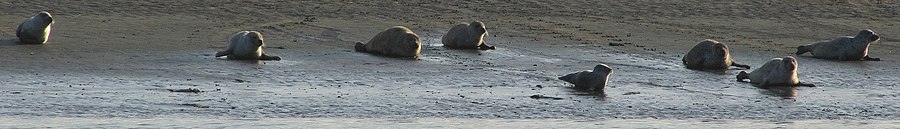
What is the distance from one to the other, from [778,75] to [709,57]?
5.82 feet

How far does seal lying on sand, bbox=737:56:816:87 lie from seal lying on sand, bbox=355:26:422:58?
3099 millimetres

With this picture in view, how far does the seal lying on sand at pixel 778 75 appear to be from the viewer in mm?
14055

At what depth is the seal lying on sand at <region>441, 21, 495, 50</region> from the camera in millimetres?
17484

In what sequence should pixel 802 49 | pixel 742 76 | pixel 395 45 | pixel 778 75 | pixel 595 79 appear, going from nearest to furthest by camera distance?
pixel 595 79, pixel 778 75, pixel 742 76, pixel 395 45, pixel 802 49

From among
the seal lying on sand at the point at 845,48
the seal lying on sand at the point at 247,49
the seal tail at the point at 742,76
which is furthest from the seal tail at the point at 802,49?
the seal lying on sand at the point at 247,49

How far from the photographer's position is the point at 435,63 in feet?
51.5

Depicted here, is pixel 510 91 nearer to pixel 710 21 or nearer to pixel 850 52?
pixel 850 52

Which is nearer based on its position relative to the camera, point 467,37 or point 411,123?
point 411,123

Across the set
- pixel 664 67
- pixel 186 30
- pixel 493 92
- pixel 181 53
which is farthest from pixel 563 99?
pixel 186 30

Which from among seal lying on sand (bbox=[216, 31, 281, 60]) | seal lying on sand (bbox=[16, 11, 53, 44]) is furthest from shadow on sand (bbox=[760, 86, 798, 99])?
seal lying on sand (bbox=[16, 11, 53, 44])

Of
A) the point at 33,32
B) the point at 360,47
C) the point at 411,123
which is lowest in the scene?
the point at 411,123

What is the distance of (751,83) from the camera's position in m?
14.4

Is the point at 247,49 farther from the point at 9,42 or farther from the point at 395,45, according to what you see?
the point at 9,42

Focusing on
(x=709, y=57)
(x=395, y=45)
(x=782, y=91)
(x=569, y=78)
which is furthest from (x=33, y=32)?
(x=782, y=91)
